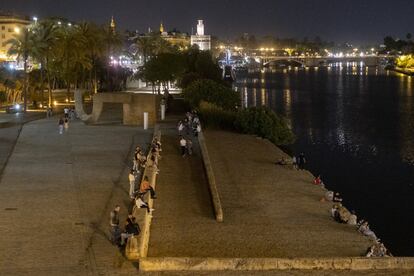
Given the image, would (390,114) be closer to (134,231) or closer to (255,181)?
(255,181)

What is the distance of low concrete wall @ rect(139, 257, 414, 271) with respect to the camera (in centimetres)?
1477

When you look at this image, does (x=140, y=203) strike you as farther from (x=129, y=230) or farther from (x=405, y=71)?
(x=405, y=71)

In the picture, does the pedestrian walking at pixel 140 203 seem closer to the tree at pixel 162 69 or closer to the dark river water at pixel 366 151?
the dark river water at pixel 366 151

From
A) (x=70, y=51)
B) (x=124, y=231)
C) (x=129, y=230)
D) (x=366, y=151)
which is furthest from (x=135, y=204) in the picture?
(x=70, y=51)

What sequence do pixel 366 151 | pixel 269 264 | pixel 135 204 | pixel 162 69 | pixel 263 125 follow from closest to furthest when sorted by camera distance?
pixel 269 264 → pixel 135 204 → pixel 263 125 → pixel 366 151 → pixel 162 69

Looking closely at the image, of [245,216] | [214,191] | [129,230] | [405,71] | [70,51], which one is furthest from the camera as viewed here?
[405,71]

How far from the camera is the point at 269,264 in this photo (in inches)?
598

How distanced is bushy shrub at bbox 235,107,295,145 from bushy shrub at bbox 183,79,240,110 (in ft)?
26.5

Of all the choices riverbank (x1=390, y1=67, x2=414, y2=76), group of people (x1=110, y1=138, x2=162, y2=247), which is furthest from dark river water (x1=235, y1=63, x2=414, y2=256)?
riverbank (x1=390, y1=67, x2=414, y2=76)

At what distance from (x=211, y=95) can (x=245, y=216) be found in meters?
30.8

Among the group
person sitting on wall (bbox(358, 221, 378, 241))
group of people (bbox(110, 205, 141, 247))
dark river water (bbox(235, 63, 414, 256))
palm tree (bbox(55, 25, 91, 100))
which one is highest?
palm tree (bbox(55, 25, 91, 100))

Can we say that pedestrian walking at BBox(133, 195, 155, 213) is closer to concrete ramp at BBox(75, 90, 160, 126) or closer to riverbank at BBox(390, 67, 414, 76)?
concrete ramp at BBox(75, 90, 160, 126)

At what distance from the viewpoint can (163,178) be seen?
24750 mm

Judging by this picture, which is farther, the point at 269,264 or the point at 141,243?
the point at 141,243
